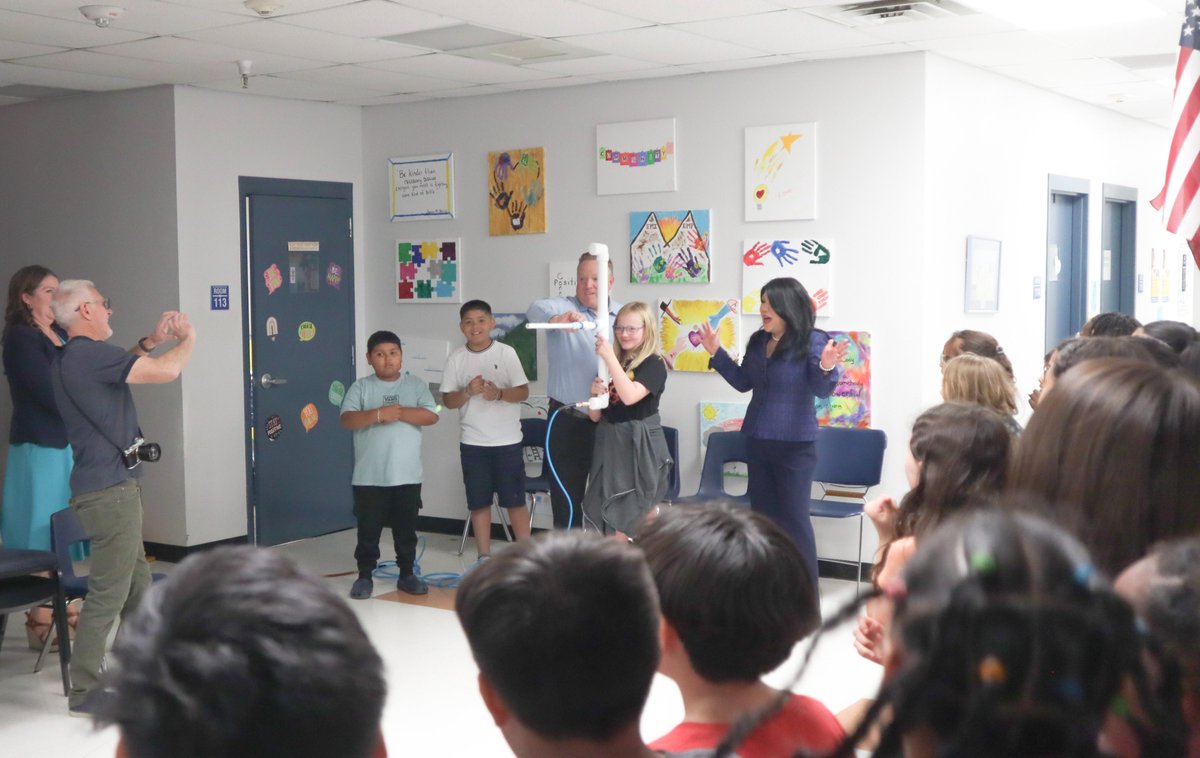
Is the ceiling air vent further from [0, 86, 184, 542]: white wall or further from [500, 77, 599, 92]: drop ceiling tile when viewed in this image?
[0, 86, 184, 542]: white wall

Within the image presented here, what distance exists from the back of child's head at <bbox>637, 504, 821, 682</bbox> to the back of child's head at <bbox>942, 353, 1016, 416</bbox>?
2227mm

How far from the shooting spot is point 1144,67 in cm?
646

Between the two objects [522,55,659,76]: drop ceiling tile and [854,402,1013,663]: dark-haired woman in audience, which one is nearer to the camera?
[854,402,1013,663]: dark-haired woman in audience

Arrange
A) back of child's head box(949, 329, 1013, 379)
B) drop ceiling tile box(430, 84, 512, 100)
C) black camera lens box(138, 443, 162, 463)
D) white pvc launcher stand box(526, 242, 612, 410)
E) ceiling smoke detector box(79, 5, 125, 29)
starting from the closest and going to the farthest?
black camera lens box(138, 443, 162, 463) → back of child's head box(949, 329, 1013, 379) → ceiling smoke detector box(79, 5, 125, 29) → white pvc launcher stand box(526, 242, 612, 410) → drop ceiling tile box(430, 84, 512, 100)

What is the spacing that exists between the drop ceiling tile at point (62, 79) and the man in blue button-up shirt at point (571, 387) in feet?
8.49

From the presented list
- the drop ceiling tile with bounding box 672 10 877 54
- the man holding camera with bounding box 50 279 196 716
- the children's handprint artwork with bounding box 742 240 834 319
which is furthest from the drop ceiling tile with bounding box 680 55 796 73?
the man holding camera with bounding box 50 279 196 716

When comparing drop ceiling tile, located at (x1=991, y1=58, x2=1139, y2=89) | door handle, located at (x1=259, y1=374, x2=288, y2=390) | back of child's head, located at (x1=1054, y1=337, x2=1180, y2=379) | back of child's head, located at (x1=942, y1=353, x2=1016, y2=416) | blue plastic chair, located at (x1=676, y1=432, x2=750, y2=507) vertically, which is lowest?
blue plastic chair, located at (x1=676, y1=432, x2=750, y2=507)

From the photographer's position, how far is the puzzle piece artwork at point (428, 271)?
712 centimetres

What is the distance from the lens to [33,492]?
17.1 feet

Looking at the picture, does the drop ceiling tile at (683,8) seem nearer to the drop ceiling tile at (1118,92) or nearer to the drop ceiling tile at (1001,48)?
the drop ceiling tile at (1001,48)

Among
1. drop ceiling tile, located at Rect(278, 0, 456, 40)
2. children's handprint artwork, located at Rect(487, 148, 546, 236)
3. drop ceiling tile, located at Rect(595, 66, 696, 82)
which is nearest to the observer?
drop ceiling tile, located at Rect(278, 0, 456, 40)

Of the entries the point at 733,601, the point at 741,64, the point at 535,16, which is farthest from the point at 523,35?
the point at 733,601

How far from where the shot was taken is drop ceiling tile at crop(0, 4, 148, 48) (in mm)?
4832

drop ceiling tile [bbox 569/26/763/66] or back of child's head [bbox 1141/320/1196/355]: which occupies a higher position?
drop ceiling tile [bbox 569/26/763/66]
